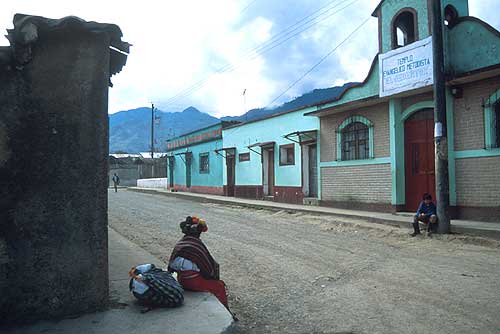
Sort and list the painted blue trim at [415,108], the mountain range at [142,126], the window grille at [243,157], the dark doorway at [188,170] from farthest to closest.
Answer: the mountain range at [142,126] → the dark doorway at [188,170] → the window grille at [243,157] → the painted blue trim at [415,108]

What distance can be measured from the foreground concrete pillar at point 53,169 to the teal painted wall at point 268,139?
42.9 feet

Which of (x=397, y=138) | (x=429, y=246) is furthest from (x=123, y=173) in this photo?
(x=429, y=246)

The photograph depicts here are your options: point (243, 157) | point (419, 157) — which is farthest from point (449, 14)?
point (243, 157)

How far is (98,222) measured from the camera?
4.01 meters

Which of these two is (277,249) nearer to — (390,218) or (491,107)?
(390,218)

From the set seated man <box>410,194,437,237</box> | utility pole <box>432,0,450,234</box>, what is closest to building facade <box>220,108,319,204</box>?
utility pole <box>432,0,450,234</box>

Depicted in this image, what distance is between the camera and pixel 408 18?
13.1 metres

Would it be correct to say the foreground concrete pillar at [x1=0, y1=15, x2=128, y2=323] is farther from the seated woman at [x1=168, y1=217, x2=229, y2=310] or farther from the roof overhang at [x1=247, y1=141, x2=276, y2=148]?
the roof overhang at [x1=247, y1=141, x2=276, y2=148]

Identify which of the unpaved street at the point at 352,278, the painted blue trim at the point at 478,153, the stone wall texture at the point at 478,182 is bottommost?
the unpaved street at the point at 352,278

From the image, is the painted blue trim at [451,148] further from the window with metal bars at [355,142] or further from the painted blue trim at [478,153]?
the window with metal bars at [355,142]

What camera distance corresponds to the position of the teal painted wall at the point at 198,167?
83.9 feet

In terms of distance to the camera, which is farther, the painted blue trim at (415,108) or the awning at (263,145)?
the awning at (263,145)

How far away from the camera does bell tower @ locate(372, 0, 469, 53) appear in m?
11.6

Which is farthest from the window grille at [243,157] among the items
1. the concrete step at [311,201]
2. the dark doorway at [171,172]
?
the dark doorway at [171,172]
